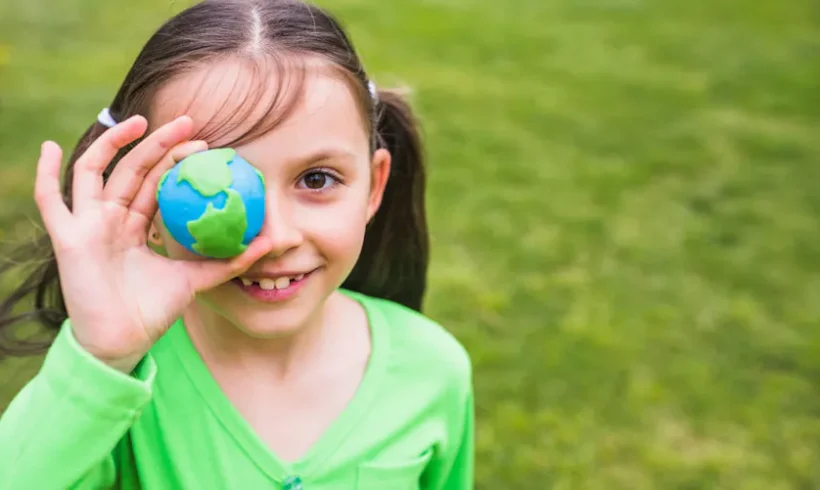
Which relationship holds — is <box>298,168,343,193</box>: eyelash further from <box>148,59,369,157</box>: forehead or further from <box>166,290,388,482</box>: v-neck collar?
<box>166,290,388,482</box>: v-neck collar

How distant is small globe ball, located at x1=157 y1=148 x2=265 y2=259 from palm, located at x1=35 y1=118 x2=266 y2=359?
0.15 feet

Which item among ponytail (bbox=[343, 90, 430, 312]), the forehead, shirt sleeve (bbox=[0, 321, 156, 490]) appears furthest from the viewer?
ponytail (bbox=[343, 90, 430, 312])

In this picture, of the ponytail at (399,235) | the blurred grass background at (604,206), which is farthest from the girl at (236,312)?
the blurred grass background at (604,206)

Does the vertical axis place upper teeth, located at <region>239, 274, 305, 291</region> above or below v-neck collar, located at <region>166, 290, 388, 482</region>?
above

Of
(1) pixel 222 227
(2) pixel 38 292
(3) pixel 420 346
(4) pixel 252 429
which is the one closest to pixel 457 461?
(3) pixel 420 346

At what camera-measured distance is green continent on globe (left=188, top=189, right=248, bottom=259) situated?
4.66ft

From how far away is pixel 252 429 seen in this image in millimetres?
1763

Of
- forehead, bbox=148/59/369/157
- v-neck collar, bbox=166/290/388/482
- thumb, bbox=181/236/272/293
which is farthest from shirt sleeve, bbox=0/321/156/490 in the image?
forehead, bbox=148/59/369/157

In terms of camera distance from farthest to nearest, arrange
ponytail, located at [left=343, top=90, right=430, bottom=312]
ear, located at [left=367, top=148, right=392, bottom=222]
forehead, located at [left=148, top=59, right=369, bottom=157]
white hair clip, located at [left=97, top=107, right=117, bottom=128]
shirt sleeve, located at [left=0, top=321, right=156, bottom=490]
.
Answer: ponytail, located at [left=343, top=90, right=430, bottom=312] → ear, located at [left=367, top=148, right=392, bottom=222] → white hair clip, located at [left=97, top=107, right=117, bottom=128] → forehead, located at [left=148, top=59, right=369, bottom=157] → shirt sleeve, located at [left=0, top=321, right=156, bottom=490]

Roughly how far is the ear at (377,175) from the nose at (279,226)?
1.01 ft

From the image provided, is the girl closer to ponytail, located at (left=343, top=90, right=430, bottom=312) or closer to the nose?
the nose

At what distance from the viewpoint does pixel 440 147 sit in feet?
18.3

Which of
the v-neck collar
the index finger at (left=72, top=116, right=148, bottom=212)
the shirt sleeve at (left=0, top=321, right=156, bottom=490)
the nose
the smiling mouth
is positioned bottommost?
the v-neck collar

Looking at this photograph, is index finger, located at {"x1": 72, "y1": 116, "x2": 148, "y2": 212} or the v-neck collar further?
the v-neck collar
